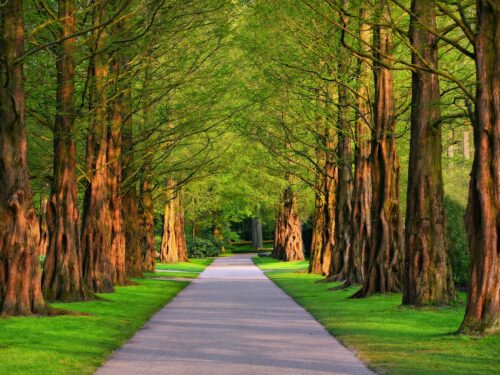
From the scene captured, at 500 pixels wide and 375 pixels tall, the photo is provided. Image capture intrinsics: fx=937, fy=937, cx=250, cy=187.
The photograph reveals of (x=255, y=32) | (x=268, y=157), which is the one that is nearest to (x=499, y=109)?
(x=255, y=32)

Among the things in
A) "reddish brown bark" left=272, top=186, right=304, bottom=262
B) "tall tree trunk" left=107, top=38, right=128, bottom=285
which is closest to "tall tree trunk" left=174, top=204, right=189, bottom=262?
"reddish brown bark" left=272, top=186, right=304, bottom=262

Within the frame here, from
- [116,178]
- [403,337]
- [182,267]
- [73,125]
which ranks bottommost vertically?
[403,337]

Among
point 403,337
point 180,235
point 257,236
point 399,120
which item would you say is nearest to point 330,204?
point 399,120

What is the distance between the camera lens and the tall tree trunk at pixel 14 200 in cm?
1855

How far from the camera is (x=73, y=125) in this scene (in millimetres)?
23266

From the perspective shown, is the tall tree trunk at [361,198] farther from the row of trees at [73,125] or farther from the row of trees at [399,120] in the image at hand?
the row of trees at [73,125]

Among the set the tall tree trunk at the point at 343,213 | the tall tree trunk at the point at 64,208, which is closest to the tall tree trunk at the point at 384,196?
the tall tree trunk at the point at 343,213

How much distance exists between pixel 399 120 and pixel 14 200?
13.4 metres

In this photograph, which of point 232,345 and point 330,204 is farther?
point 330,204

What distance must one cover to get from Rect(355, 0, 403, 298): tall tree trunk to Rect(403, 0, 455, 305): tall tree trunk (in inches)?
169

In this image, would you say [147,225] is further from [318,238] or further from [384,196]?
[384,196]

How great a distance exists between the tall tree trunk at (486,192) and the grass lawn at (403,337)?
0.51 metres

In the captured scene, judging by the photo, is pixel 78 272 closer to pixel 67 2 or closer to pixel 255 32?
pixel 67 2

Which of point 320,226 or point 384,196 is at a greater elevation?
point 384,196
